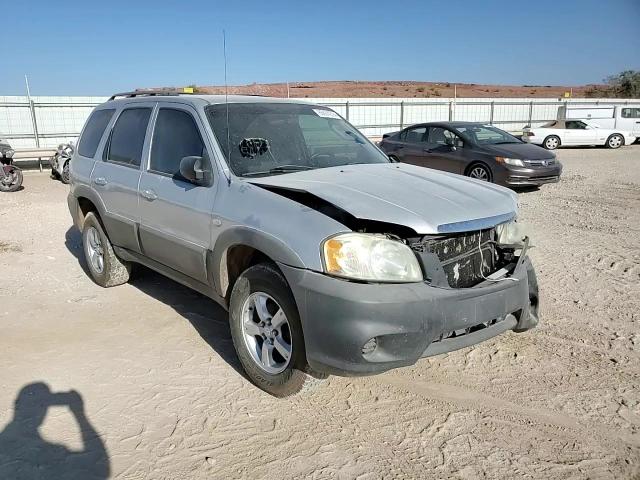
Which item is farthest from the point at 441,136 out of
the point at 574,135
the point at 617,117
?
the point at 617,117

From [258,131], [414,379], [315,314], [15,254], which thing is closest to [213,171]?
[258,131]

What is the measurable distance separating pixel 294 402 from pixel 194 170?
1739 mm

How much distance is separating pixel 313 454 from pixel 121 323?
2563mm

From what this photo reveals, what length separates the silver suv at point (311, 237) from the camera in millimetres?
2906

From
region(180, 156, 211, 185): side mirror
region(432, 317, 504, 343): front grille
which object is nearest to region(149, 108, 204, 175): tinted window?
region(180, 156, 211, 185): side mirror

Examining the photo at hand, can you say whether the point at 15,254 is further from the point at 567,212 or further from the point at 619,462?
the point at 567,212

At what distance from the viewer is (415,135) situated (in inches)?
516

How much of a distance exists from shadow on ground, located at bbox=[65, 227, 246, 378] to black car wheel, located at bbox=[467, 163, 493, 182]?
310 inches

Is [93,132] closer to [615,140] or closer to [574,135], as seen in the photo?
[574,135]

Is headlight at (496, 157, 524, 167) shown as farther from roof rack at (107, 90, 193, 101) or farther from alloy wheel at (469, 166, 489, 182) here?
roof rack at (107, 90, 193, 101)

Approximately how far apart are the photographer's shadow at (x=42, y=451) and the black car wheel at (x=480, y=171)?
9.86 metres

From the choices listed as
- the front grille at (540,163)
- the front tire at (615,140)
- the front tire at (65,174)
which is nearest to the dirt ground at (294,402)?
the front grille at (540,163)

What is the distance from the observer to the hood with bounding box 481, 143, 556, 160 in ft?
37.3

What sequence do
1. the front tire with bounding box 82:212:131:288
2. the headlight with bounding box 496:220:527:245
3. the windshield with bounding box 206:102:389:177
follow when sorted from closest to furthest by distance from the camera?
the headlight with bounding box 496:220:527:245 < the windshield with bounding box 206:102:389:177 < the front tire with bounding box 82:212:131:288
